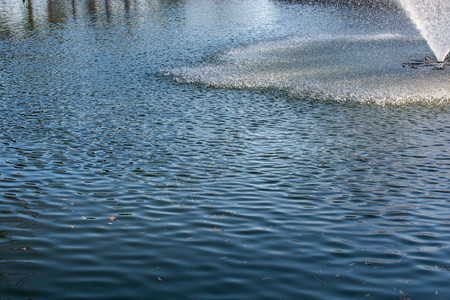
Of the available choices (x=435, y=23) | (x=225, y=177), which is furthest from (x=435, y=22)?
(x=225, y=177)

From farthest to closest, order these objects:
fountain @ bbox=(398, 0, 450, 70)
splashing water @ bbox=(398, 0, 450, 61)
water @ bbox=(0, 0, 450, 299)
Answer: splashing water @ bbox=(398, 0, 450, 61)
fountain @ bbox=(398, 0, 450, 70)
water @ bbox=(0, 0, 450, 299)

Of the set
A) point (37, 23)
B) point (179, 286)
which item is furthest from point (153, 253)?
point (37, 23)

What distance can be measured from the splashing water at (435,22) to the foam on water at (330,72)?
58.8 inches

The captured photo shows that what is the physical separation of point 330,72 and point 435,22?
12150mm

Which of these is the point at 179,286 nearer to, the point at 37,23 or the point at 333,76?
the point at 333,76

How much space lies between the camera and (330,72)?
27.2m

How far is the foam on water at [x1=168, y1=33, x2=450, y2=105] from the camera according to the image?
75.8 feet

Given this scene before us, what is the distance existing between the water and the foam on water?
0.15 m

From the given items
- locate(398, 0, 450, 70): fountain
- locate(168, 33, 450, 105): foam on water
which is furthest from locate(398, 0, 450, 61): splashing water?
locate(168, 33, 450, 105): foam on water

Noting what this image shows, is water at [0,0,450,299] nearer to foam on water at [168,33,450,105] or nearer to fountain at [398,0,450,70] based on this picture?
foam on water at [168,33,450,105]

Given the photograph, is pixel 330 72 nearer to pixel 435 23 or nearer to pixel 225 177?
pixel 435 23

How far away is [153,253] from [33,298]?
2.12 m

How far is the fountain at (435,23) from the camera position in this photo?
30673 millimetres

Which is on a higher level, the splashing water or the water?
the splashing water
